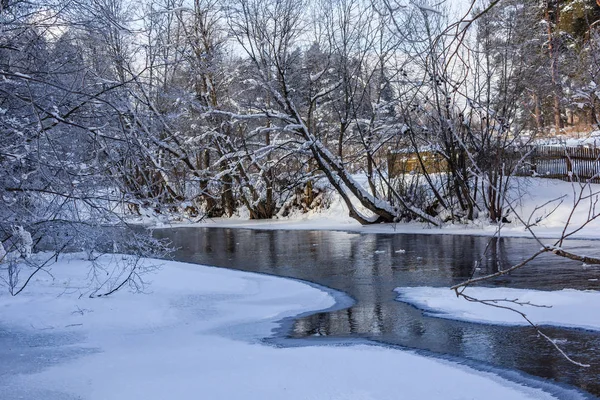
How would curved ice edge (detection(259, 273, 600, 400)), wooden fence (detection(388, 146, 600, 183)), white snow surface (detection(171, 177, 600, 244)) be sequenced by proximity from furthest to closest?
wooden fence (detection(388, 146, 600, 183)) → white snow surface (detection(171, 177, 600, 244)) → curved ice edge (detection(259, 273, 600, 400))

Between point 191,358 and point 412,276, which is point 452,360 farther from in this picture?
point 412,276

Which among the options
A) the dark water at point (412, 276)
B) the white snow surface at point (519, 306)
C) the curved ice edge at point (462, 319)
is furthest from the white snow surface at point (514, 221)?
the curved ice edge at point (462, 319)

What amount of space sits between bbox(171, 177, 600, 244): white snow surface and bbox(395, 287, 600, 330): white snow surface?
542 cm

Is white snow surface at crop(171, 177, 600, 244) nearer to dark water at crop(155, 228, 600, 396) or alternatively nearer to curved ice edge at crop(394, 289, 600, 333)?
dark water at crop(155, 228, 600, 396)

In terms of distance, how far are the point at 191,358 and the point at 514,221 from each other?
54.1 feet

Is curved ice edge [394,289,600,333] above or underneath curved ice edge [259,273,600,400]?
above

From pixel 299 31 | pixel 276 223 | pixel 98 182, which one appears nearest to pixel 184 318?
pixel 98 182

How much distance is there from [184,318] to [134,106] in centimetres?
319

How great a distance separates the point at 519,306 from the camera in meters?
8.70

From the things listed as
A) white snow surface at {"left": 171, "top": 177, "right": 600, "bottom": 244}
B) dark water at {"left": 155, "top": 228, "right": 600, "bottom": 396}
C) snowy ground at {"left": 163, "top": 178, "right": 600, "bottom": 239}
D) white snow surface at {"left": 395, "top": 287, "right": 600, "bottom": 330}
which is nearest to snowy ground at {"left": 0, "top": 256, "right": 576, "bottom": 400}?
dark water at {"left": 155, "top": 228, "right": 600, "bottom": 396}

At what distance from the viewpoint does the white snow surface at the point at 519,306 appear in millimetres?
7906

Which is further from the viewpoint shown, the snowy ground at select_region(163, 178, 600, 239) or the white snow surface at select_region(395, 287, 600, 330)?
the snowy ground at select_region(163, 178, 600, 239)

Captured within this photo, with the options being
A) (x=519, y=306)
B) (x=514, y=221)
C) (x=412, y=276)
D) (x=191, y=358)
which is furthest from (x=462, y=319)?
(x=514, y=221)

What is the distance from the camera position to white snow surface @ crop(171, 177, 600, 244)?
754 inches
